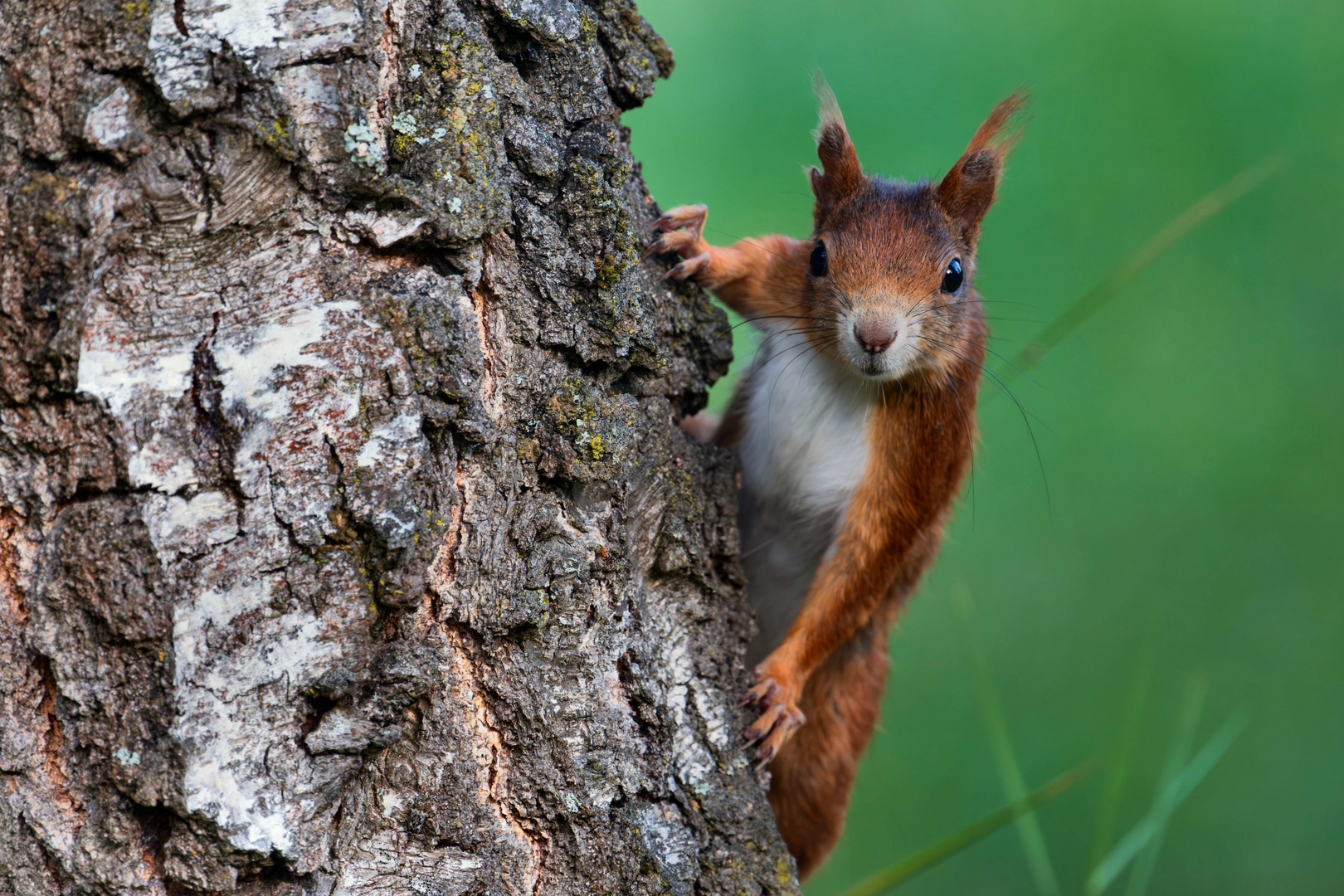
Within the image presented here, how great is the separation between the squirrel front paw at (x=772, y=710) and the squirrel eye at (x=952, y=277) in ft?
2.49

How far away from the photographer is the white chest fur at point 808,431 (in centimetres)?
193

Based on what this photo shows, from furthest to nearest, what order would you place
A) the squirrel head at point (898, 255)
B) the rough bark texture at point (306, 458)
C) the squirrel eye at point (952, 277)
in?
the squirrel eye at point (952, 277) < the squirrel head at point (898, 255) < the rough bark texture at point (306, 458)

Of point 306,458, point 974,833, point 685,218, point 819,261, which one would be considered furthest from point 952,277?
point 306,458

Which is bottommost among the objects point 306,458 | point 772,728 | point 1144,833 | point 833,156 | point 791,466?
point 1144,833

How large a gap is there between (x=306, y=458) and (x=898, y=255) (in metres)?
1.15

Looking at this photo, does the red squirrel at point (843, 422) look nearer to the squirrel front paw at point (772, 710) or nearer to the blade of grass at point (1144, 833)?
the squirrel front paw at point (772, 710)

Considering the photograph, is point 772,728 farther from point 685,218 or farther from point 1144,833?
point 685,218

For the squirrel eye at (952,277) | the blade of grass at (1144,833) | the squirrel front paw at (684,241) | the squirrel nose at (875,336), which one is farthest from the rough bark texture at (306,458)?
the squirrel eye at (952,277)

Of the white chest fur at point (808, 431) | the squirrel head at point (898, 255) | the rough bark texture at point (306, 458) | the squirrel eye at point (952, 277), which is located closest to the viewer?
Answer: the rough bark texture at point (306, 458)

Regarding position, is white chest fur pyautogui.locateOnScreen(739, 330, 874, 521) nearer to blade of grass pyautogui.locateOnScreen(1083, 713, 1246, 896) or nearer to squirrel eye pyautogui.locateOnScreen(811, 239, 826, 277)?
squirrel eye pyautogui.locateOnScreen(811, 239, 826, 277)

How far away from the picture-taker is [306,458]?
3.30 ft

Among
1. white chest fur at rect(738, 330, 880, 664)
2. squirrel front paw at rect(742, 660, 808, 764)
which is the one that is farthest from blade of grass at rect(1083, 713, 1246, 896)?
white chest fur at rect(738, 330, 880, 664)

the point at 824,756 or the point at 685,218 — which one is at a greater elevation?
the point at 685,218

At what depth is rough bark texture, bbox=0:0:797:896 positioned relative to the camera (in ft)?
3.13
